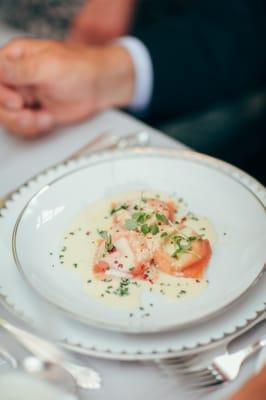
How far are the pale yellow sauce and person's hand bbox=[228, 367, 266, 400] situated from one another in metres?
0.15

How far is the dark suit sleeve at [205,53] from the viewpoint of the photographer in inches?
54.4

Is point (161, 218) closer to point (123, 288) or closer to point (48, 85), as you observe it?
point (123, 288)

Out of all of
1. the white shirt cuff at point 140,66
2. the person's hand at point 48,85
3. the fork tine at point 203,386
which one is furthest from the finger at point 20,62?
the fork tine at point 203,386

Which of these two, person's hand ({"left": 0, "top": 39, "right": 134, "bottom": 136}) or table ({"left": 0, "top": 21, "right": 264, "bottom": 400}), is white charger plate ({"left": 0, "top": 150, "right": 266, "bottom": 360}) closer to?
table ({"left": 0, "top": 21, "right": 264, "bottom": 400})

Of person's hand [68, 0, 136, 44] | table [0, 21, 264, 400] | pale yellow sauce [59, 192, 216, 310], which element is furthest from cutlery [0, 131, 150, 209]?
person's hand [68, 0, 136, 44]

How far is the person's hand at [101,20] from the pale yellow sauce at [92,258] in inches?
41.9

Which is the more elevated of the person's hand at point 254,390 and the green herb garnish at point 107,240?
the green herb garnish at point 107,240

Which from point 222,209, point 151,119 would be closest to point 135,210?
point 222,209

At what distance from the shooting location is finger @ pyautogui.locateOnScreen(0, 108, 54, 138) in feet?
3.61

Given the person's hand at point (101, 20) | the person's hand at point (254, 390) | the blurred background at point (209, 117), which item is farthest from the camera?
the person's hand at point (101, 20)

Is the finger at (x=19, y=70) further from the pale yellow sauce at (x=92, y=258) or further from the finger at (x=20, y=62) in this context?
the pale yellow sauce at (x=92, y=258)

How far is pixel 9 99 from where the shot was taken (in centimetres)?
112

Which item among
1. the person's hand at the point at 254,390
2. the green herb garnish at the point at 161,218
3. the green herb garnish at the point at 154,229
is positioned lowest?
the person's hand at the point at 254,390

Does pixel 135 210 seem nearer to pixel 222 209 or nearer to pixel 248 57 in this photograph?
pixel 222 209
